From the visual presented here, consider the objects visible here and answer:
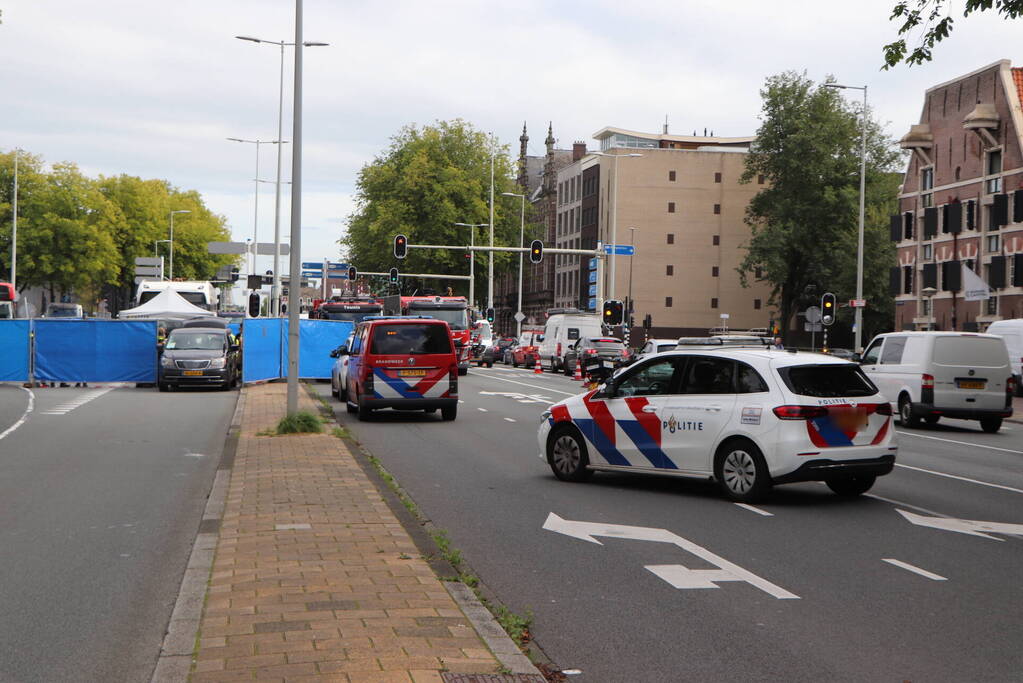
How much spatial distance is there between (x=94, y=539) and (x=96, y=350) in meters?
26.0

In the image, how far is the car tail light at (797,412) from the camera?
11555 mm

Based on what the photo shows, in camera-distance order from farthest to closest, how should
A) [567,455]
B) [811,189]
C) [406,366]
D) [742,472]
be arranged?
[811,189]
[406,366]
[567,455]
[742,472]

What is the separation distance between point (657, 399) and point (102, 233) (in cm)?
7767

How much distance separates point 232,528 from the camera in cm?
960

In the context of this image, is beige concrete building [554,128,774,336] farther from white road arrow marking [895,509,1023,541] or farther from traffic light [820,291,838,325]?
white road arrow marking [895,509,1023,541]

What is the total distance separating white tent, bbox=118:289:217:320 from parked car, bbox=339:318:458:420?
2043cm

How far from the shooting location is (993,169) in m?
54.4

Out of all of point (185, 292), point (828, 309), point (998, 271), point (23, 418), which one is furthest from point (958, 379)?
point (185, 292)

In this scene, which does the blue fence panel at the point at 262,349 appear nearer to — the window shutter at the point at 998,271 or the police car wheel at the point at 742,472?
the police car wheel at the point at 742,472

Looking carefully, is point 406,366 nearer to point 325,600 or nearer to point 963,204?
point 325,600

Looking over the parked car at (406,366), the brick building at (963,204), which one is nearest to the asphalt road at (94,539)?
the parked car at (406,366)

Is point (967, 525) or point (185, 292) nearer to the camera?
point (967, 525)

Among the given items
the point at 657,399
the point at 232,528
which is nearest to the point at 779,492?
the point at 657,399

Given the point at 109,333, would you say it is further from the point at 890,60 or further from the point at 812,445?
the point at 812,445
